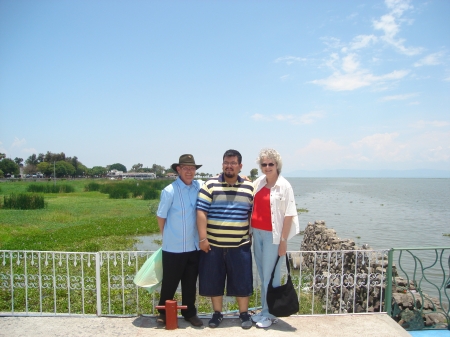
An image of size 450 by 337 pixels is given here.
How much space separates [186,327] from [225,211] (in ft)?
4.56

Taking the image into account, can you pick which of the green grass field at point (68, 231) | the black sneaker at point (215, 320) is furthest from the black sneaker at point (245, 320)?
the green grass field at point (68, 231)

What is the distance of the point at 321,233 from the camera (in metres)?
12.8

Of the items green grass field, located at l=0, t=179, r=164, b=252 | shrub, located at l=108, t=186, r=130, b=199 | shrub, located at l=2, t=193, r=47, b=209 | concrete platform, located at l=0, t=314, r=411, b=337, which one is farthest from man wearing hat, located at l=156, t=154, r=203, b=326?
shrub, located at l=108, t=186, r=130, b=199

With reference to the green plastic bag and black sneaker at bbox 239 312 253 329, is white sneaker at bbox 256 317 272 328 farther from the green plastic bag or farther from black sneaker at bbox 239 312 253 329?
the green plastic bag

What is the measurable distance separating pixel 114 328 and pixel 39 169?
10048 centimetres

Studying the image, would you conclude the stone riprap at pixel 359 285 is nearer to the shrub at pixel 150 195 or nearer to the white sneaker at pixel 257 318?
the white sneaker at pixel 257 318

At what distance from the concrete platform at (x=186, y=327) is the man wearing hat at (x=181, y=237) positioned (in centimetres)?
22

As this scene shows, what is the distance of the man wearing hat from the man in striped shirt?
0.44ft

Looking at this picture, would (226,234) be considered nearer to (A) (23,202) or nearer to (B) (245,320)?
(B) (245,320)

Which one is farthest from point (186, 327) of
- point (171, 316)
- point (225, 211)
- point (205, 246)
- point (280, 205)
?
point (280, 205)

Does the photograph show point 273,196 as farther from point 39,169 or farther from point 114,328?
point 39,169

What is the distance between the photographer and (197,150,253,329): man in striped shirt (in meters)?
3.87

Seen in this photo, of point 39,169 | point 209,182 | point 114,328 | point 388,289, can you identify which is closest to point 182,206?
point 209,182

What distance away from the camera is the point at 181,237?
12.9 ft
